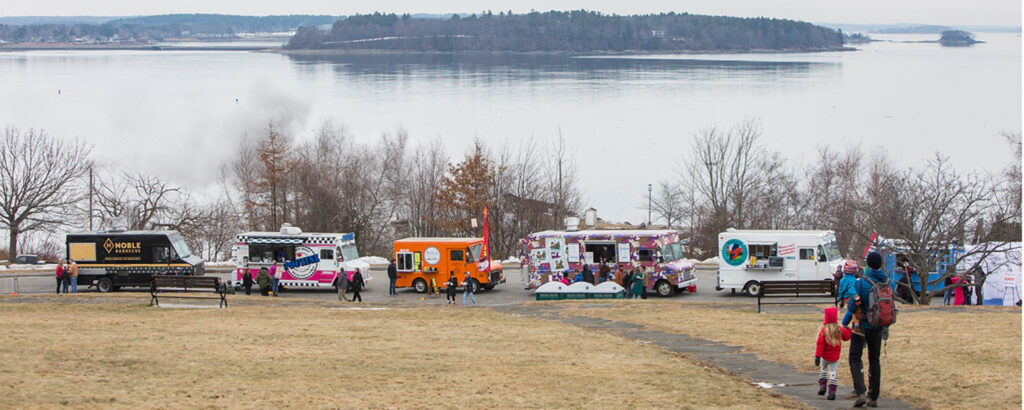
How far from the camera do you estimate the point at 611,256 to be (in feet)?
117

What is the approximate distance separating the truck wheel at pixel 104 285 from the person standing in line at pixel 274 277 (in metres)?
6.05

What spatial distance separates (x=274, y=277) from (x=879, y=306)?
88.1ft

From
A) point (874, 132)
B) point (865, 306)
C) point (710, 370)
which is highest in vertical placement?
point (874, 132)

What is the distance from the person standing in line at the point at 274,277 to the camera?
1446 inches

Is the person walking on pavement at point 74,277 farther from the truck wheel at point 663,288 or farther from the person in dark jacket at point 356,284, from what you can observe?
the truck wheel at point 663,288

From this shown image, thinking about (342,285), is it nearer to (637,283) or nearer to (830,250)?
(637,283)

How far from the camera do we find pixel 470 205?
62.1 meters

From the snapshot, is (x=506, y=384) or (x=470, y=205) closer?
(x=506, y=384)

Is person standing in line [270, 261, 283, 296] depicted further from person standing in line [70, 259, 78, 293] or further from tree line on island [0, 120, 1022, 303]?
tree line on island [0, 120, 1022, 303]

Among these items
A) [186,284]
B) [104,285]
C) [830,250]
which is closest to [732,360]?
[830,250]

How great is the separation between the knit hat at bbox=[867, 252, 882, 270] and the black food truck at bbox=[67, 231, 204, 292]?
30.5m

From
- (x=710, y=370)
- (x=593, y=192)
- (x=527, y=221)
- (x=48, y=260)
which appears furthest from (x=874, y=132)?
(x=710, y=370)

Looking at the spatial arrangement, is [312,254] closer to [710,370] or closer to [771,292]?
[771,292]

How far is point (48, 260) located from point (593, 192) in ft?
161
